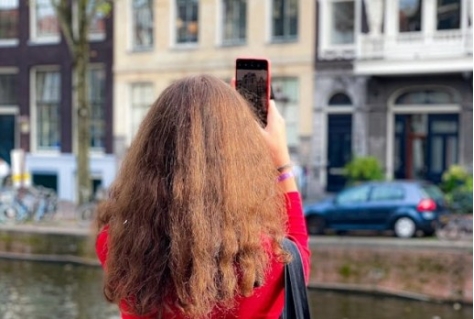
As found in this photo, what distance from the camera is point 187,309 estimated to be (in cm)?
144

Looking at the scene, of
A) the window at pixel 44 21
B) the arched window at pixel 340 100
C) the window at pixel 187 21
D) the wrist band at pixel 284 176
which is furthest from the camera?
the window at pixel 44 21

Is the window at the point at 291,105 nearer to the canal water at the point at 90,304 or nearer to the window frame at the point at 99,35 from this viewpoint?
the window frame at the point at 99,35

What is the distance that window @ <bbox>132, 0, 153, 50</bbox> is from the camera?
71.1ft

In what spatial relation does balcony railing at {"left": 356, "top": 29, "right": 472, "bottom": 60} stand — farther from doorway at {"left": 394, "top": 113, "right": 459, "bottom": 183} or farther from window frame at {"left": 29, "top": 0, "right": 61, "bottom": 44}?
window frame at {"left": 29, "top": 0, "right": 61, "bottom": 44}

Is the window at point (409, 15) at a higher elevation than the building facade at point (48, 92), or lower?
higher

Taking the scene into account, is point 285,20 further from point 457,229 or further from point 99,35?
point 457,229

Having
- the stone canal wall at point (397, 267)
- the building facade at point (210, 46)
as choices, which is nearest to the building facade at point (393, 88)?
the building facade at point (210, 46)

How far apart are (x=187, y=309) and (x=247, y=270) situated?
0.45 feet

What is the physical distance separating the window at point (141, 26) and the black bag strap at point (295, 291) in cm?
2066

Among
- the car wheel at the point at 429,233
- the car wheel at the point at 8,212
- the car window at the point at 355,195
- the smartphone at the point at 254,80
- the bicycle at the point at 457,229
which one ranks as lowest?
the car wheel at the point at 8,212

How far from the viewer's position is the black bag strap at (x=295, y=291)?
1446 millimetres

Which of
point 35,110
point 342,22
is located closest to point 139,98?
point 35,110

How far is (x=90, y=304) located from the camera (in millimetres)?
8852

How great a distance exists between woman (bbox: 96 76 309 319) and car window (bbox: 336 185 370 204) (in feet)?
36.0
